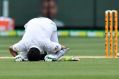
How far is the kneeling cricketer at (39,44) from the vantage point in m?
14.6

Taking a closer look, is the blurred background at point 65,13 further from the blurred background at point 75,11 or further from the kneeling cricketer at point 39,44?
the kneeling cricketer at point 39,44

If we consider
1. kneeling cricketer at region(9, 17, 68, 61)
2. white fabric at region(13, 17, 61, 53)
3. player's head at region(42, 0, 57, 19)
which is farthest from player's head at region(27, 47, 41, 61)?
player's head at region(42, 0, 57, 19)

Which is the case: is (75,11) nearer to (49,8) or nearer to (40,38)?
(49,8)

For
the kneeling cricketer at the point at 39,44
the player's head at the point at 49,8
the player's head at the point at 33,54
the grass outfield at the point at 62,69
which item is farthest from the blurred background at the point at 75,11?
the player's head at the point at 33,54

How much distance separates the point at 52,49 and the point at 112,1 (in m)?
16.8

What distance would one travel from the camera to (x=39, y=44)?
14.5 m

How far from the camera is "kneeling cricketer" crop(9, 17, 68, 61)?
14.6 metres

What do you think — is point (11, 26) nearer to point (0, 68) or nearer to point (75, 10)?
point (75, 10)

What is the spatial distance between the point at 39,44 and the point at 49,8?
15714 millimetres

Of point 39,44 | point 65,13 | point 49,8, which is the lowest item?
point 65,13

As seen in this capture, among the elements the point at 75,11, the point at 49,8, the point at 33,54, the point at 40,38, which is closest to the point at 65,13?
the point at 75,11

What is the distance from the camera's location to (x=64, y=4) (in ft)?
102

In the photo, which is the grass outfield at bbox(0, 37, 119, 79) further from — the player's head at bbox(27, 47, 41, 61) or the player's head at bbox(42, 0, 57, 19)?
the player's head at bbox(42, 0, 57, 19)

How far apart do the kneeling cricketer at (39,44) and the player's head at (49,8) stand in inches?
585
